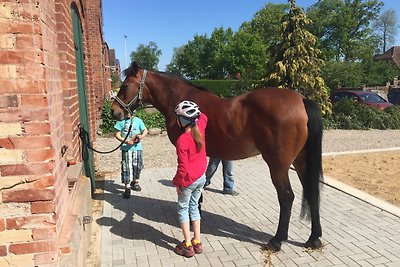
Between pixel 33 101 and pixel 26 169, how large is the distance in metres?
0.45

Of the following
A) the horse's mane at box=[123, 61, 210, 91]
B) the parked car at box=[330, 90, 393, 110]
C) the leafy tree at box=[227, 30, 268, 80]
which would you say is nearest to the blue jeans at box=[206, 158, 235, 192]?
the horse's mane at box=[123, 61, 210, 91]

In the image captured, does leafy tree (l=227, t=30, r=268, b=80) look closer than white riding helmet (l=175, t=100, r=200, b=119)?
No

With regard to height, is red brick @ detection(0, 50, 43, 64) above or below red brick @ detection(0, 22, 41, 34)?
below

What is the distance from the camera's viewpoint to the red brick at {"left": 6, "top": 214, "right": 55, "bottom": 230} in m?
2.04

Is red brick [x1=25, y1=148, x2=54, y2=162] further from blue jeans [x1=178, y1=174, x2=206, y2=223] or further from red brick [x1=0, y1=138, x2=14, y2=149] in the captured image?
blue jeans [x1=178, y1=174, x2=206, y2=223]

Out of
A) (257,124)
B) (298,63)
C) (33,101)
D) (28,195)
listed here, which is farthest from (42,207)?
(298,63)

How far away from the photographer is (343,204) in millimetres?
5012

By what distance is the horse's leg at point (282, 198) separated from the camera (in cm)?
362

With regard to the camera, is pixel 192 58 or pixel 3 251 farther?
pixel 192 58

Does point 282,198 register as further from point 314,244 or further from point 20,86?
point 20,86

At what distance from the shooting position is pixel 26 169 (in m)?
2.04

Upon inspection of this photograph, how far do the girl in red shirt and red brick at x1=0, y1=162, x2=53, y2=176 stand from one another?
1429mm

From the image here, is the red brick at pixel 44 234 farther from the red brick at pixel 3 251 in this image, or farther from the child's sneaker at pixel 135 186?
the child's sneaker at pixel 135 186

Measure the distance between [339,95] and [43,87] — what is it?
59.0 ft
